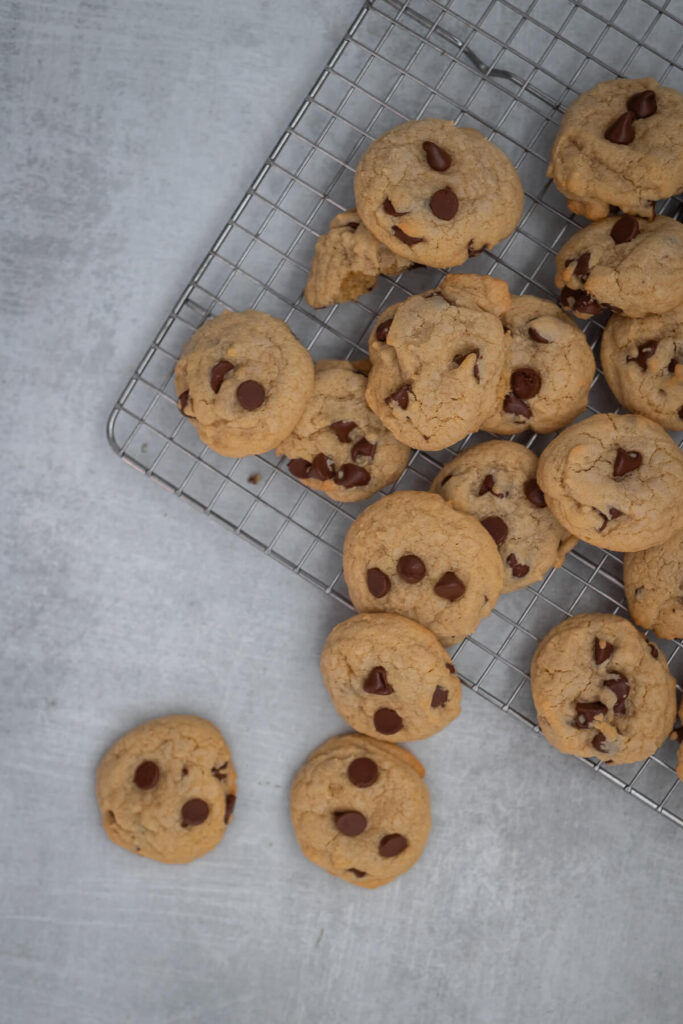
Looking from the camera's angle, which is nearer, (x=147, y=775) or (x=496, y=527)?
(x=496, y=527)

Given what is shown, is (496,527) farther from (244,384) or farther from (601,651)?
(244,384)

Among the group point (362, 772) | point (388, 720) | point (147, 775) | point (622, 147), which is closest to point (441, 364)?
point (622, 147)

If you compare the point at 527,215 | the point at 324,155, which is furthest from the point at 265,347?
the point at 527,215

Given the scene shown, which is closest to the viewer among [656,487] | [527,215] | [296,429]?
[656,487]

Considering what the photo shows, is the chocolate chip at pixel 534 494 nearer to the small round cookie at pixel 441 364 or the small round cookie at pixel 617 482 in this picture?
the small round cookie at pixel 617 482

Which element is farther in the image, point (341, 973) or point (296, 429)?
point (341, 973)

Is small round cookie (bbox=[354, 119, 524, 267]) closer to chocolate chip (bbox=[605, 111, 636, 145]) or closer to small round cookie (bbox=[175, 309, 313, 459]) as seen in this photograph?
chocolate chip (bbox=[605, 111, 636, 145])

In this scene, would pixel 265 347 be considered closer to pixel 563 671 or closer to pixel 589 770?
pixel 563 671
